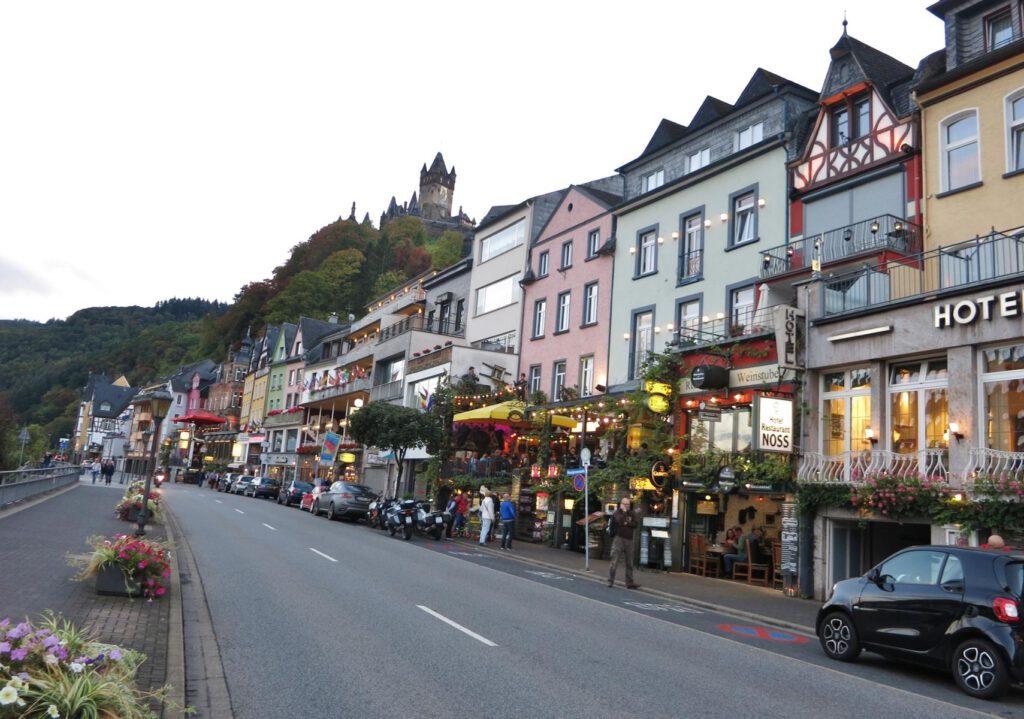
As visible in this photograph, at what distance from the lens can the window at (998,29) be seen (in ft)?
61.5

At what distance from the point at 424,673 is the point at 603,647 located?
114 inches

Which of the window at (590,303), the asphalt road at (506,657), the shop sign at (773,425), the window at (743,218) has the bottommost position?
the asphalt road at (506,657)

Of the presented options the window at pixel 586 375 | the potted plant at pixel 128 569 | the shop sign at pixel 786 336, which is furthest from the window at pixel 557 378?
the potted plant at pixel 128 569

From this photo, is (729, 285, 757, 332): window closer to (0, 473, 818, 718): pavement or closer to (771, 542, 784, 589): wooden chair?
(771, 542, 784, 589): wooden chair

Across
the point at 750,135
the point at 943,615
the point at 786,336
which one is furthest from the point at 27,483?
the point at 943,615

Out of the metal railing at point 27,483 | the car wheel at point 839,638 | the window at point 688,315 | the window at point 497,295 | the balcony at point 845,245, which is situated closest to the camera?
the car wheel at point 839,638

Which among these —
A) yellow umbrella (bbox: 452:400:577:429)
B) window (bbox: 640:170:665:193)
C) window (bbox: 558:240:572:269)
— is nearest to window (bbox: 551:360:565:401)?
yellow umbrella (bbox: 452:400:577:429)

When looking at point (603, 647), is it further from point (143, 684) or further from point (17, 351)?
point (17, 351)

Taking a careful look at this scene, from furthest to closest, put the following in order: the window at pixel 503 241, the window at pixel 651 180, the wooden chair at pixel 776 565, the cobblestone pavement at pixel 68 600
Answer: the window at pixel 503 241 → the window at pixel 651 180 → the wooden chair at pixel 776 565 → the cobblestone pavement at pixel 68 600

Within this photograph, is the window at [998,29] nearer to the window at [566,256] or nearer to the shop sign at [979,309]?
the shop sign at [979,309]

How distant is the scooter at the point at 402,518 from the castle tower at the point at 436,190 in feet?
543

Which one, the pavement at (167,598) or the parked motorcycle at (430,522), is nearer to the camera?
the pavement at (167,598)

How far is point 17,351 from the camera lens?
441 ft

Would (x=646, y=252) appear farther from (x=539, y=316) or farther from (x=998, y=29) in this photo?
(x=998, y=29)
